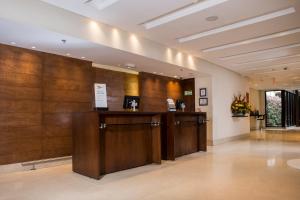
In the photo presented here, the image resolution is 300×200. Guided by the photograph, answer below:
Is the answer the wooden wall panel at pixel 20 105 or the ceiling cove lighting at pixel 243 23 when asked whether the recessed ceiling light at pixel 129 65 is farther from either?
the wooden wall panel at pixel 20 105

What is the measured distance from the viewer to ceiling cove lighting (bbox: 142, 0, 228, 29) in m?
4.49

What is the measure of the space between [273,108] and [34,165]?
17.3 meters

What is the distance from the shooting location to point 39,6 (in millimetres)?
4262

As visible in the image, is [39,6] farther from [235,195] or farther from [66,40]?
[235,195]

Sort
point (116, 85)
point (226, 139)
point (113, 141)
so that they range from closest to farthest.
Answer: point (113, 141) → point (116, 85) → point (226, 139)

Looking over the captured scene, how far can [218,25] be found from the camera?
5.51 m

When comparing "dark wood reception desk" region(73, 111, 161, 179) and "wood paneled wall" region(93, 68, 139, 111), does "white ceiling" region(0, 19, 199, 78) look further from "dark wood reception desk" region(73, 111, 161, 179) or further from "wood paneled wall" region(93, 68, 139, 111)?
"dark wood reception desk" region(73, 111, 161, 179)

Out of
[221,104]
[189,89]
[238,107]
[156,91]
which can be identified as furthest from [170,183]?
[238,107]

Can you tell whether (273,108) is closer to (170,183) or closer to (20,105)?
(170,183)

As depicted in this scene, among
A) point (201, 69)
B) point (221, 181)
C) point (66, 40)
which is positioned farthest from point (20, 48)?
point (201, 69)

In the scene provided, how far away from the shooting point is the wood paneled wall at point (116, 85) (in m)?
Result: 7.25

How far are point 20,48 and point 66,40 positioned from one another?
1.27 meters

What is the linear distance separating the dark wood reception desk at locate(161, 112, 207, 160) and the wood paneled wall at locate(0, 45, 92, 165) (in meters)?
2.37

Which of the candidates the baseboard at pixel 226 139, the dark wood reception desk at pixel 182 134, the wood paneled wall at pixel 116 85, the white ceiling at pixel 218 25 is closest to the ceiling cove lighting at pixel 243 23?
the white ceiling at pixel 218 25
